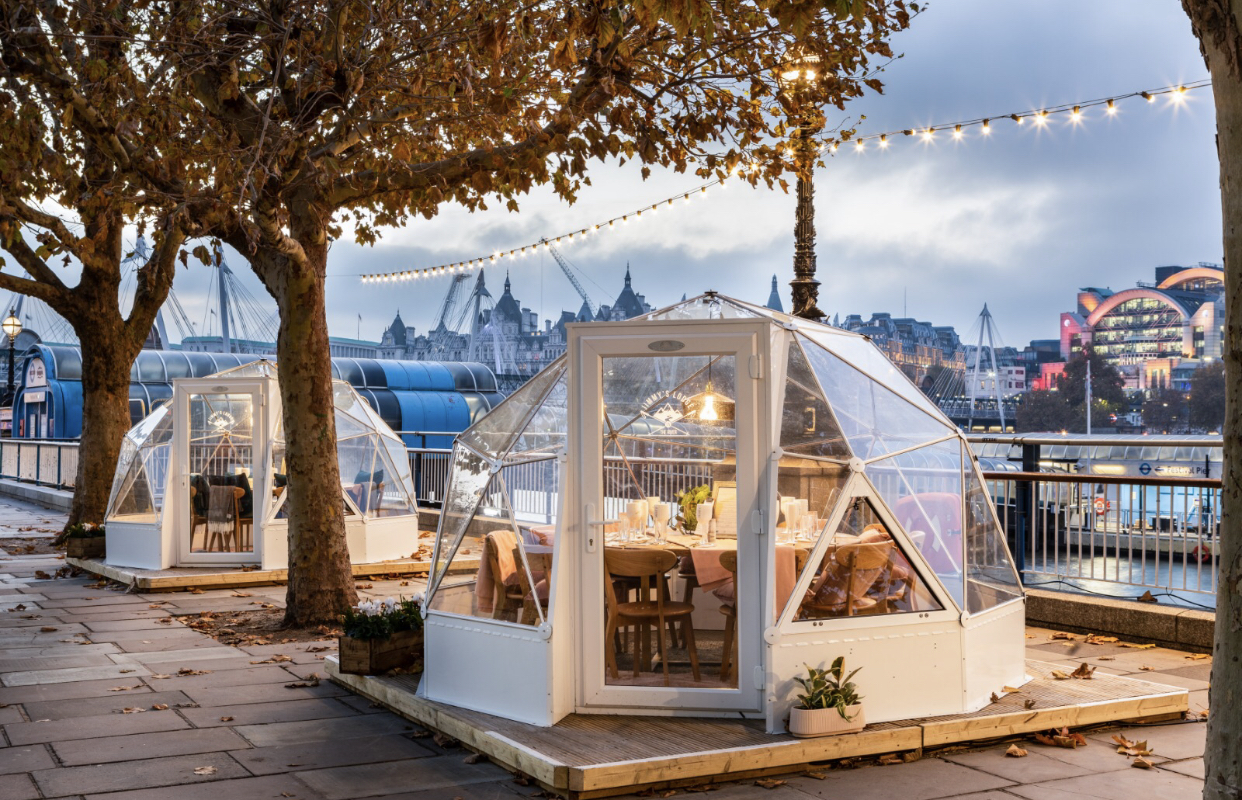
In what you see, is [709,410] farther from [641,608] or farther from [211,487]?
[211,487]

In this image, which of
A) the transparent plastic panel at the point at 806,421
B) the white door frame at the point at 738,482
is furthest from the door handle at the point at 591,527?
the transparent plastic panel at the point at 806,421

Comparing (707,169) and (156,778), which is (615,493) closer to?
(156,778)

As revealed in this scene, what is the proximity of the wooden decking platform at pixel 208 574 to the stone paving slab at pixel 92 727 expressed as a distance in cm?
550

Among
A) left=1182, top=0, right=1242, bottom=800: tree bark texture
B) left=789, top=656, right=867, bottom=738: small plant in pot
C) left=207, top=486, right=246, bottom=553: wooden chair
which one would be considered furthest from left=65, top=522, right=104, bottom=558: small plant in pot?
left=1182, top=0, right=1242, bottom=800: tree bark texture

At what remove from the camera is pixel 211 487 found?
1438 centimetres

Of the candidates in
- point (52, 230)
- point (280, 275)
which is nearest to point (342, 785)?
point (280, 275)

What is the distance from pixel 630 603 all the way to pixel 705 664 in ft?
1.92

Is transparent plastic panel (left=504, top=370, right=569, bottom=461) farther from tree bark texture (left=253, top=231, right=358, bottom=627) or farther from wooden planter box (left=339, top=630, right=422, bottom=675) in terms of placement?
tree bark texture (left=253, top=231, right=358, bottom=627)

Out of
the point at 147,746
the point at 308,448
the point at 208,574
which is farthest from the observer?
→ the point at 208,574

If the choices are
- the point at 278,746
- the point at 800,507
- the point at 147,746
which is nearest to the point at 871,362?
the point at 800,507

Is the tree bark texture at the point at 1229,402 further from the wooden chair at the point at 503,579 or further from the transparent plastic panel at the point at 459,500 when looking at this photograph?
the transparent plastic panel at the point at 459,500

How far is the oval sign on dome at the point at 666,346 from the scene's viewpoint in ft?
22.8

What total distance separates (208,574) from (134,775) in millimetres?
7816

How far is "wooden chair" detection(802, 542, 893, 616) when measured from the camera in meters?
6.68
